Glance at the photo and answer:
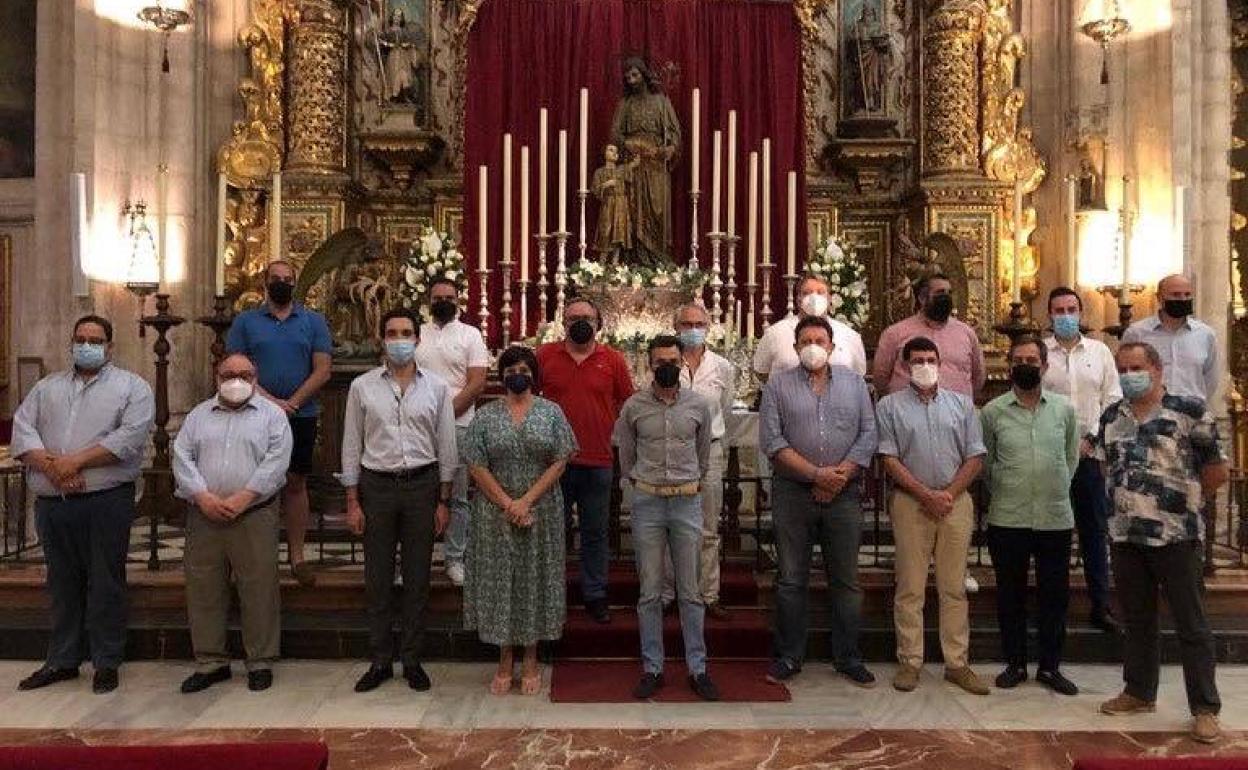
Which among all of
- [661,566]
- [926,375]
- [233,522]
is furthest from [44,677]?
[926,375]

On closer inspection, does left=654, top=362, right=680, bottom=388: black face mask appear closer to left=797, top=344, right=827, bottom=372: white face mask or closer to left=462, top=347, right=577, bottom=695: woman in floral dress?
left=462, top=347, right=577, bottom=695: woman in floral dress

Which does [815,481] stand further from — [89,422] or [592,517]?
[89,422]

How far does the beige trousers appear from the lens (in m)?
5.97

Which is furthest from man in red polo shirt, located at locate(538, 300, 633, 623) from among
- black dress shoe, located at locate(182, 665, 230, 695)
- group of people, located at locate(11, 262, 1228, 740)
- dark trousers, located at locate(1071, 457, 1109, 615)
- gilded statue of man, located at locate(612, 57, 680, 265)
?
gilded statue of man, located at locate(612, 57, 680, 265)

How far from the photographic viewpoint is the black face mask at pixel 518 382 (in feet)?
19.2

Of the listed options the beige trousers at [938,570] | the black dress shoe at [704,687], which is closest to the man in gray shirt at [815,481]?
the beige trousers at [938,570]

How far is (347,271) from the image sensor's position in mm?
10492

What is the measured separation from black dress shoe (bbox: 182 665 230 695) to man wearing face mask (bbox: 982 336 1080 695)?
4.13 m

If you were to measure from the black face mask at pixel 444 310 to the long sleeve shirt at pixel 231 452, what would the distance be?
1.22m

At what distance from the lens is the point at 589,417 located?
6.38 metres

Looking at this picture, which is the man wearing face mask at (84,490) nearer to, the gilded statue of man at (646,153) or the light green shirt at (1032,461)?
the light green shirt at (1032,461)

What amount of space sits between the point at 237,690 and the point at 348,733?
104cm

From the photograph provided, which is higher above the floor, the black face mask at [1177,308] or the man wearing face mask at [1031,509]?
the black face mask at [1177,308]

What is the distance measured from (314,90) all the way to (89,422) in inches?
232
